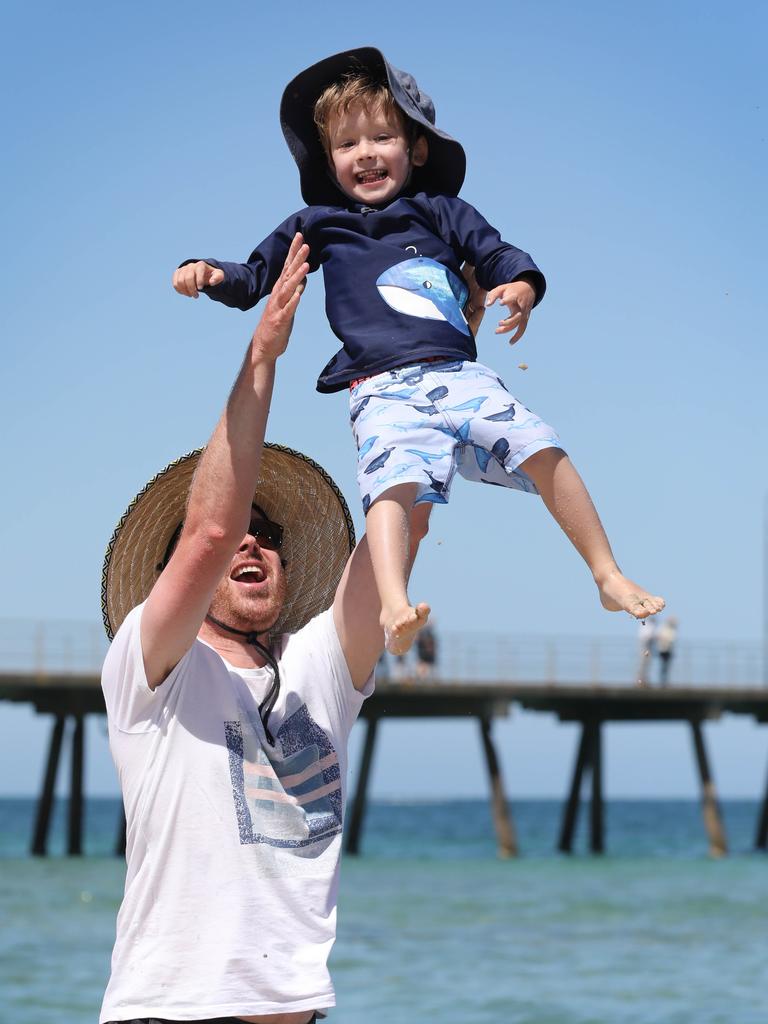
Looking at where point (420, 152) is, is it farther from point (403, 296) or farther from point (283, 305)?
point (283, 305)

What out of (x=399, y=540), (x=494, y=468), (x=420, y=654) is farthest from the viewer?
(x=420, y=654)

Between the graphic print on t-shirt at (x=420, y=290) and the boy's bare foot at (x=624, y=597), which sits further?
the graphic print on t-shirt at (x=420, y=290)

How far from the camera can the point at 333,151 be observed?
11.0 ft

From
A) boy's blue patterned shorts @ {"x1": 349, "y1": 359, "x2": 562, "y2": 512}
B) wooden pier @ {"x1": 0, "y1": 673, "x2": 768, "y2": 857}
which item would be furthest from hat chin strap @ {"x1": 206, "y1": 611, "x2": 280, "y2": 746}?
wooden pier @ {"x1": 0, "y1": 673, "x2": 768, "y2": 857}

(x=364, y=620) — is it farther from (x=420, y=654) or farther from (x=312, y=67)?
(x=420, y=654)

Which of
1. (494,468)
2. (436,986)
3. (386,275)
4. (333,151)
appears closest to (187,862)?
(494,468)

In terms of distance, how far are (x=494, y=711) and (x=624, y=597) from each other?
22170mm

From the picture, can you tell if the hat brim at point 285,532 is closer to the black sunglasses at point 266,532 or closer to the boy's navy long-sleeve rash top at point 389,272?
the black sunglasses at point 266,532

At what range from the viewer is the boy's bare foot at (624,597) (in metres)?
2.91

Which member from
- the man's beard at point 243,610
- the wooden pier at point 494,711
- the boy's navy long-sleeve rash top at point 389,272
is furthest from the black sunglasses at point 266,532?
the wooden pier at point 494,711

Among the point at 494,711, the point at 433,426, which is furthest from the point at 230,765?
the point at 494,711

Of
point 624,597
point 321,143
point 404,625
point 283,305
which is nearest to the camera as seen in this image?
point 404,625

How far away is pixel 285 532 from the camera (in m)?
3.94

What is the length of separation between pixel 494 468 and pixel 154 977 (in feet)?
3.99
